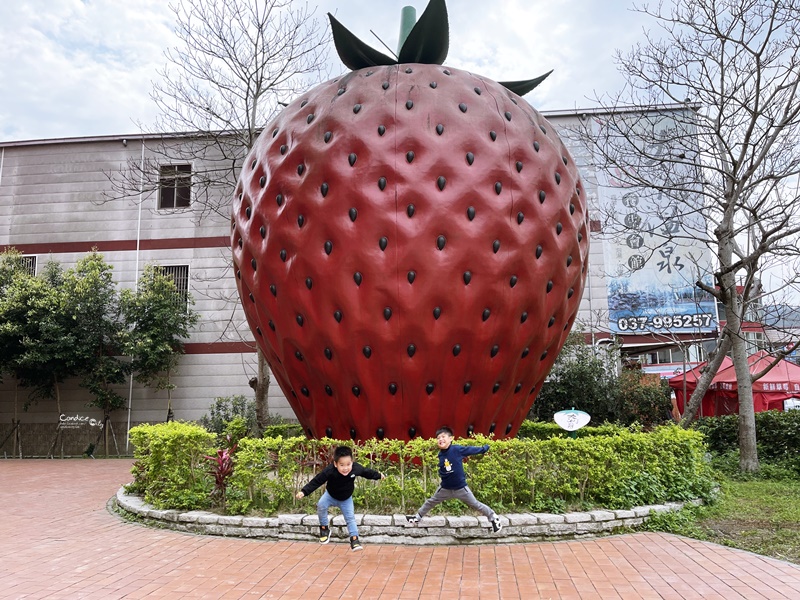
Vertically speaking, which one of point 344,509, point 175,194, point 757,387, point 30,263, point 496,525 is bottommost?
point 496,525

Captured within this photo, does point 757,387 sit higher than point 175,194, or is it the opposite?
point 175,194

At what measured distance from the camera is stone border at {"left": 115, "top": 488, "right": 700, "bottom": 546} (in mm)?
5746

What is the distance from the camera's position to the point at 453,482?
5.63 metres

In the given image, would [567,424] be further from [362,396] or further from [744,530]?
[362,396]

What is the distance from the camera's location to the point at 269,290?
286 inches

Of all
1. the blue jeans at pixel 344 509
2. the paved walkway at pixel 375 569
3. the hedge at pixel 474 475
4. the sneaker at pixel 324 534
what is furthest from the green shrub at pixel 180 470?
the blue jeans at pixel 344 509

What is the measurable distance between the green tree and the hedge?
10.5 metres

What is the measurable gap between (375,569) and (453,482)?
1071 mm

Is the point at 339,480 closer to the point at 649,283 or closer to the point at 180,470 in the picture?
the point at 180,470

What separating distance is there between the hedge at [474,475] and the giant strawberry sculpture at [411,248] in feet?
2.03

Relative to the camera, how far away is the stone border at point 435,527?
18.9 feet

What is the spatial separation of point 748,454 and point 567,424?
3936mm

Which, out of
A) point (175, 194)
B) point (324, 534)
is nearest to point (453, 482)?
point (324, 534)

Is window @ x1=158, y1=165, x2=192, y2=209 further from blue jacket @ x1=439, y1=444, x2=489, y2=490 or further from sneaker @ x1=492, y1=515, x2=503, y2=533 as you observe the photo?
sneaker @ x1=492, y1=515, x2=503, y2=533
